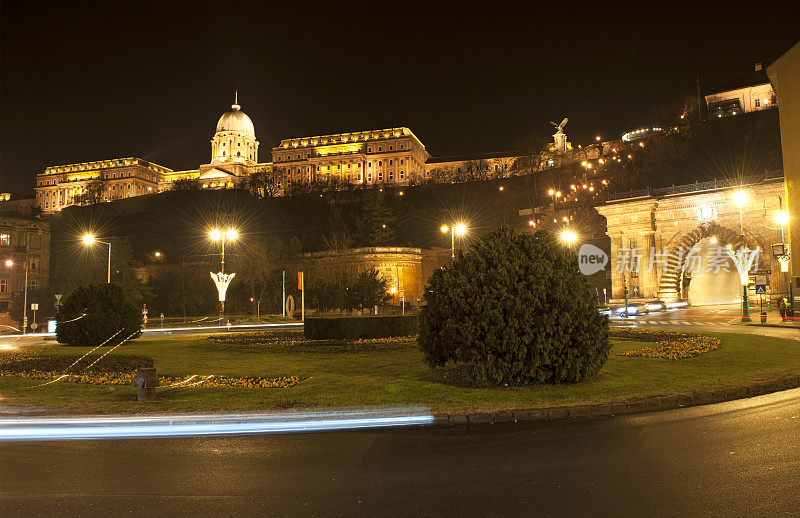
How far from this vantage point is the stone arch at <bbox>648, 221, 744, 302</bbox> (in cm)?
4922

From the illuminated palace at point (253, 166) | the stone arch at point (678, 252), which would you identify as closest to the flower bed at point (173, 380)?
the stone arch at point (678, 252)

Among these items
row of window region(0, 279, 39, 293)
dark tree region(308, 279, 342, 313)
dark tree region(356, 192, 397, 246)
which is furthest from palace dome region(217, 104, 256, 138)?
dark tree region(308, 279, 342, 313)

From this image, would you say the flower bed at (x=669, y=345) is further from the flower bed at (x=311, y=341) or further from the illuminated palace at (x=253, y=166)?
the illuminated palace at (x=253, y=166)

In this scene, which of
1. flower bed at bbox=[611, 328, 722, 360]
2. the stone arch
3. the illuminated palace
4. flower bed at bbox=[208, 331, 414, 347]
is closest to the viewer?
flower bed at bbox=[611, 328, 722, 360]

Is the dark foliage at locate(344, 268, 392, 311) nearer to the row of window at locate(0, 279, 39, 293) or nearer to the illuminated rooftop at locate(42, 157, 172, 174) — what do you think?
the row of window at locate(0, 279, 39, 293)

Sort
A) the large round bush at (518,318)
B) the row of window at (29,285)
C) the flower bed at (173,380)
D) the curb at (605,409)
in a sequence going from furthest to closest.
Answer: the row of window at (29,285) → the flower bed at (173,380) → the large round bush at (518,318) → the curb at (605,409)

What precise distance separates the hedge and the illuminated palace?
102488 millimetres

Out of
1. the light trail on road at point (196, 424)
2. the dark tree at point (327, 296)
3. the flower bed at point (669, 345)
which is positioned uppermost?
the dark tree at point (327, 296)

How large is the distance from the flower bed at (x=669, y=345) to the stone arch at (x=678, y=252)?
33327mm

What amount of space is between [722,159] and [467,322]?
222ft

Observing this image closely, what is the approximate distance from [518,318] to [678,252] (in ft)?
155

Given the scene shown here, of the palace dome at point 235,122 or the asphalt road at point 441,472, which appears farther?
the palace dome at point 235,122

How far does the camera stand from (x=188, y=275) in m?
69.8

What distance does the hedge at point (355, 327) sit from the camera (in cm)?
2169
